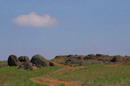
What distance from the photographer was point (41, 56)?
8288 cm

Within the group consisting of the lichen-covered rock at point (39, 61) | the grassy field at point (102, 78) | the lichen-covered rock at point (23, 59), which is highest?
the lichen-covered rock at point (23, 59)

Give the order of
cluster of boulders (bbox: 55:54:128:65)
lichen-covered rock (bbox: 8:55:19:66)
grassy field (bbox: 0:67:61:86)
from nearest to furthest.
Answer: grassy field (bbox: 0:67:61:86) < lichen-covered rock (bbox: 8:55:19:66) < cluster of boulders (bbox: 55:54:128:65)

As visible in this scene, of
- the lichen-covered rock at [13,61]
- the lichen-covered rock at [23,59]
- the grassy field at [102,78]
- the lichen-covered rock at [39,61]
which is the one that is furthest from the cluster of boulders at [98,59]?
the grassy field at [102,78]

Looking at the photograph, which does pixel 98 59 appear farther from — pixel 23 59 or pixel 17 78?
pixel 17 78

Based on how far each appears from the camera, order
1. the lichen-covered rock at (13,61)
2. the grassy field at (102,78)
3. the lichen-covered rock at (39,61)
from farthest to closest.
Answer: the lichen-covered rock at (13,61) → the lichen-covered rock at (39,61) → the grassy field at (102,78)

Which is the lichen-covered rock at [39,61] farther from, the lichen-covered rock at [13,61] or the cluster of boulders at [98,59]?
the cluster of boulders at [98,59]

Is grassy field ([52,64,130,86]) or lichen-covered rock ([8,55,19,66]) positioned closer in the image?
grassy field ([52,64,130,86])

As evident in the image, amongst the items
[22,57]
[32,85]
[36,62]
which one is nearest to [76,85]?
[32,85]

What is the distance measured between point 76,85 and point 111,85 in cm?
453

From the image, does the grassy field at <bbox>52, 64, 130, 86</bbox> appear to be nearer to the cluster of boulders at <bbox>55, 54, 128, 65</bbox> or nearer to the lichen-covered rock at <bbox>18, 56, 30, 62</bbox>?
the cluster of boulders at <bbox>55, 54, 128, 65</bbox>

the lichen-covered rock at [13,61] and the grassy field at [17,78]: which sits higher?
the lichen-covered rock at [13,61]

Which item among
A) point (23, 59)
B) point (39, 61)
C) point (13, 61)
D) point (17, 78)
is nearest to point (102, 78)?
point (17, 78)

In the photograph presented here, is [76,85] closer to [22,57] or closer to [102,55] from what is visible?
[22,57]

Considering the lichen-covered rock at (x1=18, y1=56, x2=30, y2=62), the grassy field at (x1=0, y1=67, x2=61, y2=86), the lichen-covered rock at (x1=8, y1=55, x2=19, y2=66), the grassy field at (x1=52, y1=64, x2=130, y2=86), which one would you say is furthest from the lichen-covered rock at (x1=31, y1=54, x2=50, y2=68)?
the grassy field at (x1=52, y1=64, x2=130, y2=86)
